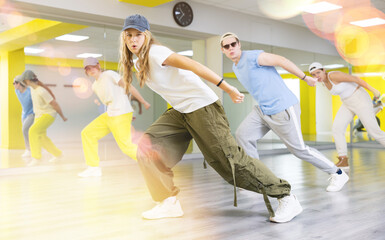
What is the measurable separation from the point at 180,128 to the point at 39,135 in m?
3.50

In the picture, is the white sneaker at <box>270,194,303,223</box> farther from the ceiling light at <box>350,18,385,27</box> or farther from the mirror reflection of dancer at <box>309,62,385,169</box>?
the ceiling light at <box>350,18,385,27</box>

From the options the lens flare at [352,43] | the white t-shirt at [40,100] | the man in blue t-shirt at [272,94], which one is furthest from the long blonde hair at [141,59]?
the lens flare at [352,43]

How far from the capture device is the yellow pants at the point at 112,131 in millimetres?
4359

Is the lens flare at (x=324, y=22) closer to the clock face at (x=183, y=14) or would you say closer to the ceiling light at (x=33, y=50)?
the clock face at (x=183, y=14)

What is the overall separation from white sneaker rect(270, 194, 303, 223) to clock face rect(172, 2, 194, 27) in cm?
456

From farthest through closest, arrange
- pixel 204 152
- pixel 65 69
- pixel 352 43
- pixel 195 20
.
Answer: pixel 352 43 < pixel 195 20 < pixel 65 69 < pixel 204 152

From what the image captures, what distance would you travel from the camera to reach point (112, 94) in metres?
4.44

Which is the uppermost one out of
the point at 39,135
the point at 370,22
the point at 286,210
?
the point at 370,22

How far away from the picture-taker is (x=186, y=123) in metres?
2.38

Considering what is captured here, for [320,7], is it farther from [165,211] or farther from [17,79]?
[165,211]

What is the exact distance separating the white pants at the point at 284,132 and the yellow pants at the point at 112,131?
1508 millimetres

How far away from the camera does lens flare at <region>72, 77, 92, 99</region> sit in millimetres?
5574

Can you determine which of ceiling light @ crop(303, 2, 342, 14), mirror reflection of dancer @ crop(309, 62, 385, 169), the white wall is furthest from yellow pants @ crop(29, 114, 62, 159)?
ceiling light @ crop(303, 2, 342, 14)

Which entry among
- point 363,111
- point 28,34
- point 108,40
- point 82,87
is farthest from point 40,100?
point 363,111
